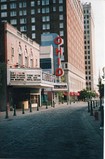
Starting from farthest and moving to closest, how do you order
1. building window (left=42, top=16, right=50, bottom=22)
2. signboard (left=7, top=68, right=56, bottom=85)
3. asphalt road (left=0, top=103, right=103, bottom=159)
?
building window (left=42, top=16, right=50, bottom=22), signboard (left=7, top=68, right=56, bottom=85), asphalt road (left=0, top=103, right=103, bottom=159)

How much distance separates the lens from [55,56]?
280 feet

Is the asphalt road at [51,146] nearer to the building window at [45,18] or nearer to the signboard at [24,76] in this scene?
the signboard at [24,76]

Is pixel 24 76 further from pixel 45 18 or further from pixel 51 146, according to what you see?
pixel 45 18

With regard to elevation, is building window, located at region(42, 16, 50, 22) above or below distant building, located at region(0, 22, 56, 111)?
above

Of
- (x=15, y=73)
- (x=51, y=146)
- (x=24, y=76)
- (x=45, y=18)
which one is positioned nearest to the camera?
(x=51, y=146)

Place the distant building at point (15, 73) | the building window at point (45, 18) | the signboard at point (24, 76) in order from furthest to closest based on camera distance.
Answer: the building window at point (45, 18) → the signboard at point (24, 76) → the distant building at point (15, 73)

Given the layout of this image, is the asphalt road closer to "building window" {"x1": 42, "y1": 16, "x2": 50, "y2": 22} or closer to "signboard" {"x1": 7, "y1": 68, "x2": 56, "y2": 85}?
"signboard" {"x1": 7, "y1": 68, "x2": 56, "y2": 85}

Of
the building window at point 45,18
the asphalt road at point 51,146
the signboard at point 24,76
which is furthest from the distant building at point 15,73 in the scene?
the building window at point 45,18

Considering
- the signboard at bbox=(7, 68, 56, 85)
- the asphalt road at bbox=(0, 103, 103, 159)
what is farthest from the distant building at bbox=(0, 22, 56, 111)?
the asphalt road at bbox=(0, 103, 103, 159)

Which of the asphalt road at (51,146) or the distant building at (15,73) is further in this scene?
the distant building at (15,73)

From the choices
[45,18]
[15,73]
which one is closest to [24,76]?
[15,73]

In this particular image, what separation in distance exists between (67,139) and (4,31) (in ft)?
106

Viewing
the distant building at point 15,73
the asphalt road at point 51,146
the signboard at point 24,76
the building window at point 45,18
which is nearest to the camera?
the asphalt road at point 51,146

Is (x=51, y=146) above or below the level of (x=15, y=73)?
below
